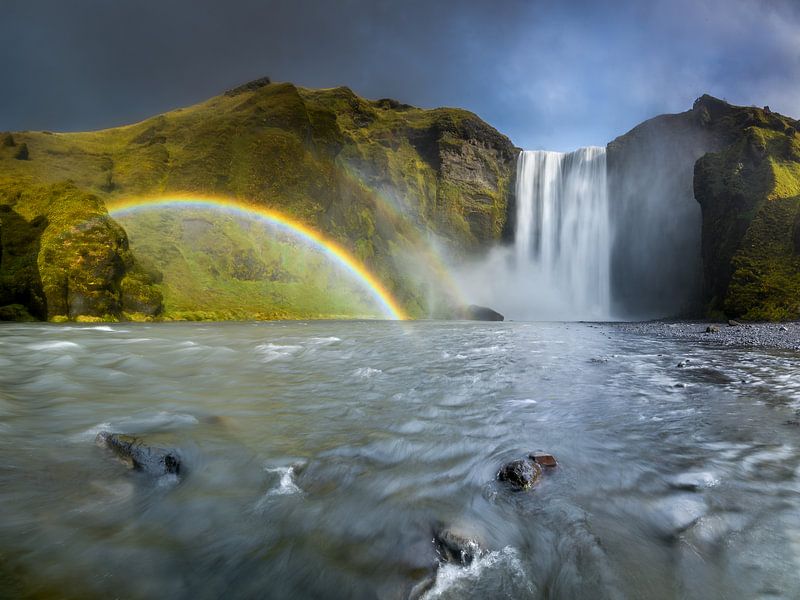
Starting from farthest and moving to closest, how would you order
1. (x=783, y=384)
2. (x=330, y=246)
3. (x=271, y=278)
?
(x=330, y=246)
(x=271, y=278)
(x=783, y=384)

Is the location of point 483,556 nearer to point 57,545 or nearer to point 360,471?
point 360,471

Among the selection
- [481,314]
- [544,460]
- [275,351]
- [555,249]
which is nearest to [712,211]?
[555,249]

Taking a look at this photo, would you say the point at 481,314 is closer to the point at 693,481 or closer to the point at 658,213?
the point at 658,213

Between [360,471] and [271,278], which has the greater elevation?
[271,278]

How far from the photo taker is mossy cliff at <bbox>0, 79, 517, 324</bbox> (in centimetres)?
4412

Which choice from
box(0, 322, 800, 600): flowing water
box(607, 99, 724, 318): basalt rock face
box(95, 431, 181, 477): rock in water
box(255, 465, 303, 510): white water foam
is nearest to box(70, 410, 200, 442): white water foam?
box(0, 322, 800, 600): flowing water

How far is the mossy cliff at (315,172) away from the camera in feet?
145

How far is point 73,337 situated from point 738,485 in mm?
21834

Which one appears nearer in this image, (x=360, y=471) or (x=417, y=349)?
(x=360, y=471)

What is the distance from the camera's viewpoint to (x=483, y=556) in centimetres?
321

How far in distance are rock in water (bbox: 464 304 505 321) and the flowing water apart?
4648 centimetres

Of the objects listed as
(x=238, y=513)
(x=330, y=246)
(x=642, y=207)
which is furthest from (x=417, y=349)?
(x=642, y=207)

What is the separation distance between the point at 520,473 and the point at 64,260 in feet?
106

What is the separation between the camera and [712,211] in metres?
41.8
